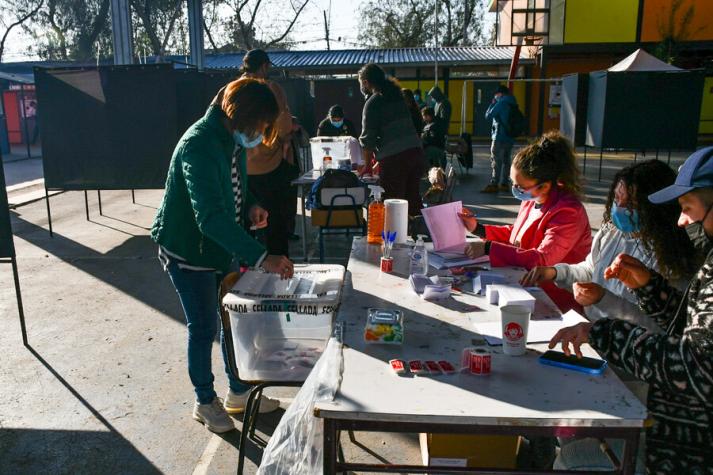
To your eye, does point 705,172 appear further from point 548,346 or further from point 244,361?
point 244,361

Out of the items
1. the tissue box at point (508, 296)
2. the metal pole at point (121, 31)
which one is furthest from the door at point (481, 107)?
the tissue box at point (508, 296)

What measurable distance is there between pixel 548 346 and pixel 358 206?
3679 millimetres

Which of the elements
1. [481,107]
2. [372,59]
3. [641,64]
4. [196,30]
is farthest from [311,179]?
[481,107]

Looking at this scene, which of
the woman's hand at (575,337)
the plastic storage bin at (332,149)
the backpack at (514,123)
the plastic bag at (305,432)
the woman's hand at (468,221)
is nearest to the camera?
the plastic bag at (305,432)

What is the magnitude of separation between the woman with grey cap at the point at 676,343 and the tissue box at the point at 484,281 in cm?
63

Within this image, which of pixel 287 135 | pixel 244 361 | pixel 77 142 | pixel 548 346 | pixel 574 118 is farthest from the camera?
pixel 574 118

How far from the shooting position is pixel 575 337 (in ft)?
6.11

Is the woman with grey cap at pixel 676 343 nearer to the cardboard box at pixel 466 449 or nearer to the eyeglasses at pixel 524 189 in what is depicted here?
the cardboard box at pixel 466 449

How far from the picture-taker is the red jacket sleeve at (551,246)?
2871 millimetres

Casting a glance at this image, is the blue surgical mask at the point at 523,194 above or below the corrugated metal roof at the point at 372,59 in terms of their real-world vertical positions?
below

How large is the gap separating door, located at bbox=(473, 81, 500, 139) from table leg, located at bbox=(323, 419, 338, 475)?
20.4 meters

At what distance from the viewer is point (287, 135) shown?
519cm

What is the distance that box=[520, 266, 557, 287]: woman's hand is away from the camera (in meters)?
2.56

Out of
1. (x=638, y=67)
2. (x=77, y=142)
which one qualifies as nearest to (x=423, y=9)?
(x=638, y=67)
